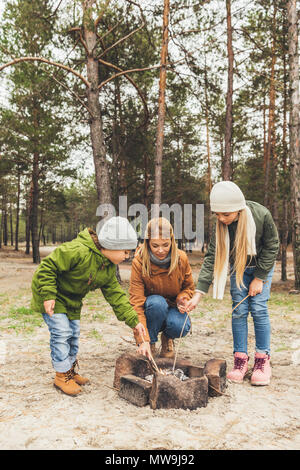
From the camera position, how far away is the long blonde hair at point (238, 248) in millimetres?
3031

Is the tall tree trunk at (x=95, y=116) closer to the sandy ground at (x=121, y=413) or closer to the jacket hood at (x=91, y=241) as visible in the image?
the sandy ground at (x=121, y=413)

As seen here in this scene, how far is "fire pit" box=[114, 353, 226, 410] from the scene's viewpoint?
252cm

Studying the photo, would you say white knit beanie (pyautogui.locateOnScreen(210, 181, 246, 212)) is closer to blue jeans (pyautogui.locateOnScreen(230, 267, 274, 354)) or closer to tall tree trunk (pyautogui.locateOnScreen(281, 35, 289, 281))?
blue jeans (pyautogui.locateOnScreen(230, 267, 274, 354))

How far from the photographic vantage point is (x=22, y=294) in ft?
28.0

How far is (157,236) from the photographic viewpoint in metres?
3.03

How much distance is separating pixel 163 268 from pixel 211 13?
336 inches

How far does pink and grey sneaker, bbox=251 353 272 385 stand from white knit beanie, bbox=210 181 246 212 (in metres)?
1.23

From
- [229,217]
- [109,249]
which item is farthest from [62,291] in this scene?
[229,217]

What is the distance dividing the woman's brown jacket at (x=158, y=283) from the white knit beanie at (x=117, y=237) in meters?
0.58

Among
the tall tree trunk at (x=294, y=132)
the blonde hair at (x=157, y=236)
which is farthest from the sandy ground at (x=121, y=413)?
the tall tree trunk at (x=294, y=132)

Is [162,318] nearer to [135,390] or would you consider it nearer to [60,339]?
[135,390]

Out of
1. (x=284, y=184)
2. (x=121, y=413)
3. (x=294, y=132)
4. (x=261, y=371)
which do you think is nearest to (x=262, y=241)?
(x=261, y=371)

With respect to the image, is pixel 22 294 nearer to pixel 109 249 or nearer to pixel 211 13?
pixel 109 249

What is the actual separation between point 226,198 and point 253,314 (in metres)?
1.01
